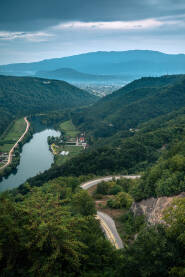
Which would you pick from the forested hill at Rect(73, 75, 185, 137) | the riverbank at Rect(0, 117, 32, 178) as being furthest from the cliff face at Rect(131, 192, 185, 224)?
the forested hill at Rect(73, 75, 185, 137)

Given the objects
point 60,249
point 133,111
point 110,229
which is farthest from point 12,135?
point 60,249

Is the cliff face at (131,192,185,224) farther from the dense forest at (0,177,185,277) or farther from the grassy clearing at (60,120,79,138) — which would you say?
the grassy clearing at (60,120,79,138)

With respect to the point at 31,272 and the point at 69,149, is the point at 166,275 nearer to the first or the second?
the point at 31,272

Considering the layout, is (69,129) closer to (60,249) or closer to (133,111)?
(133,111)

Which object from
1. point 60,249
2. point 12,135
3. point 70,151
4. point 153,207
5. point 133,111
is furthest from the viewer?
point 133,111

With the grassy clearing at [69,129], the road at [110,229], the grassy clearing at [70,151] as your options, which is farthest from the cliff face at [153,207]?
the grassy clearing at [69,129]

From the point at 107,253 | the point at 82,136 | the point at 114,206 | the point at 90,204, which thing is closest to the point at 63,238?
the point at 107,253
